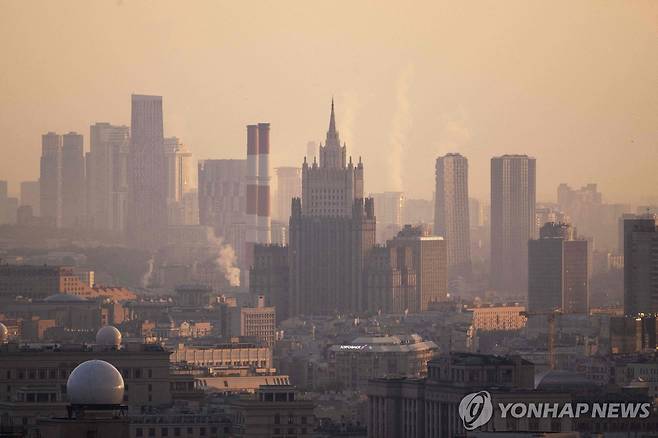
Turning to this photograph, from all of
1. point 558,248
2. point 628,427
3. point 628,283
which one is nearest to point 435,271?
point 558,248

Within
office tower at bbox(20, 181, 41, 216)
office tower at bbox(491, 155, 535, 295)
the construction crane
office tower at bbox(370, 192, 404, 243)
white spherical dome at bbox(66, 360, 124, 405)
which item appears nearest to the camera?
white spherical dome at bbox(66, 360, 124, 405)

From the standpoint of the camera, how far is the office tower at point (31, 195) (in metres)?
160

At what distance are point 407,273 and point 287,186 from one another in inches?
719

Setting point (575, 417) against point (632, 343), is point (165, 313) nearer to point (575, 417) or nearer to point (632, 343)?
point (632, 343)

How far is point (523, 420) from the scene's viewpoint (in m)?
62.6

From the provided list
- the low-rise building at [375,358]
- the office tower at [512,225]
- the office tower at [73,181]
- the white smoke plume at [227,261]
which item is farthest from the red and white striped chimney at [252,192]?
the low-rise building at [375,358]

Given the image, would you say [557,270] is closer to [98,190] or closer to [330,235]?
[330,235]

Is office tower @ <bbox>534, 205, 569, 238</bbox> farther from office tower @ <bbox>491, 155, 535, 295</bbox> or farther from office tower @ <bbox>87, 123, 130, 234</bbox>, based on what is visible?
office tower @ <bbox>87, 123, 130, 234</bbox>

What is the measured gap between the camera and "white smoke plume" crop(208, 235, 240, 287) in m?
194

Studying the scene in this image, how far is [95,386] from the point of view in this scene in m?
48.6

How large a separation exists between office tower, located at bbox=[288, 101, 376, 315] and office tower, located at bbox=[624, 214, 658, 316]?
24.5 meters

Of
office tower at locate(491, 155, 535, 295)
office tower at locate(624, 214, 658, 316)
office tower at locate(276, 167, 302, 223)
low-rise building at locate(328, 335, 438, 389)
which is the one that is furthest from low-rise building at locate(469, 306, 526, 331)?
low-rise building at locate(328, 335, 438, 389)

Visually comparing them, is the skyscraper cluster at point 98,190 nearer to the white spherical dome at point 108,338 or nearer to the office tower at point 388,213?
the office tower at point 388,213

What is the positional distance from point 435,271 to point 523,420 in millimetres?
117059
